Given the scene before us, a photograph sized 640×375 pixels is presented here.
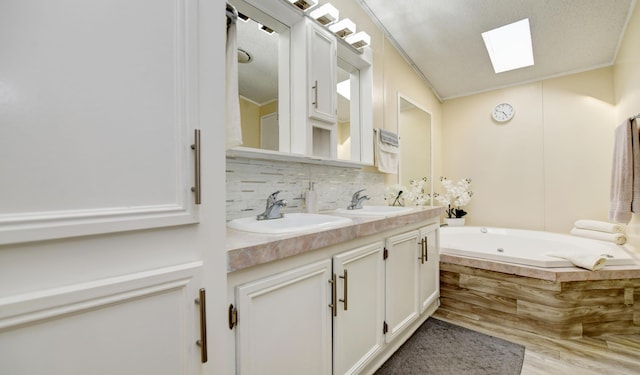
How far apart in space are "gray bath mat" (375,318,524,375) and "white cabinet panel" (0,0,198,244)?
1662 mm

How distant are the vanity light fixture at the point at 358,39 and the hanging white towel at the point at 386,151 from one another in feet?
2.28

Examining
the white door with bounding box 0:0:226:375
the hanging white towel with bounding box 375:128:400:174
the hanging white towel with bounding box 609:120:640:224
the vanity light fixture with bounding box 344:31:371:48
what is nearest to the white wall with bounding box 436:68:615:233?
the hanging white towel with bounding box 609:120:640:224

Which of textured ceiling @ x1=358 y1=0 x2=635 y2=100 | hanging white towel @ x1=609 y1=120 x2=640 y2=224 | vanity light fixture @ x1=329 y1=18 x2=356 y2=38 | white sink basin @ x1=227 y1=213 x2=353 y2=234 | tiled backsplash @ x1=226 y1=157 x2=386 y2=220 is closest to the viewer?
white sink basin @ x1=227 y1=213 x2=353 y2=234

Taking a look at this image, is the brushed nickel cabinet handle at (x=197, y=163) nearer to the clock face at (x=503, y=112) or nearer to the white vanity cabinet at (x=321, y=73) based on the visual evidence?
the white vanity cabinet at (x=321, y=73)

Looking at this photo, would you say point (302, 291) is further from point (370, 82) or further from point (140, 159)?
point (370, 82)

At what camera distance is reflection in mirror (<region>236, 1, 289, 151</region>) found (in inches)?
58.8

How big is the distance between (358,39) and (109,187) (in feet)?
6.66

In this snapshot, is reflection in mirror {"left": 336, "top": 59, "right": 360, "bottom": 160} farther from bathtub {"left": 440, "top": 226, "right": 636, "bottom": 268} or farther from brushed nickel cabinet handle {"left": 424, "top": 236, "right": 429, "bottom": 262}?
bathtub {"left": 440, "top": 226, "right": 636, "bottom": 268}

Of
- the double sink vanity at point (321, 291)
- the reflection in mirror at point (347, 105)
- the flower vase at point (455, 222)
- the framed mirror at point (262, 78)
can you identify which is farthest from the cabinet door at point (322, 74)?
the flower vase at point (455, 222)

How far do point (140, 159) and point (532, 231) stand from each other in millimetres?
3855

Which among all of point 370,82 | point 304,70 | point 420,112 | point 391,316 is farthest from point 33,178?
point 420,112

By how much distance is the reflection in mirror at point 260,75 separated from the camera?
4.90 ft

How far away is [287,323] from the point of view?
100cm

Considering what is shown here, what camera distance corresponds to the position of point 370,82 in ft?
7.61
